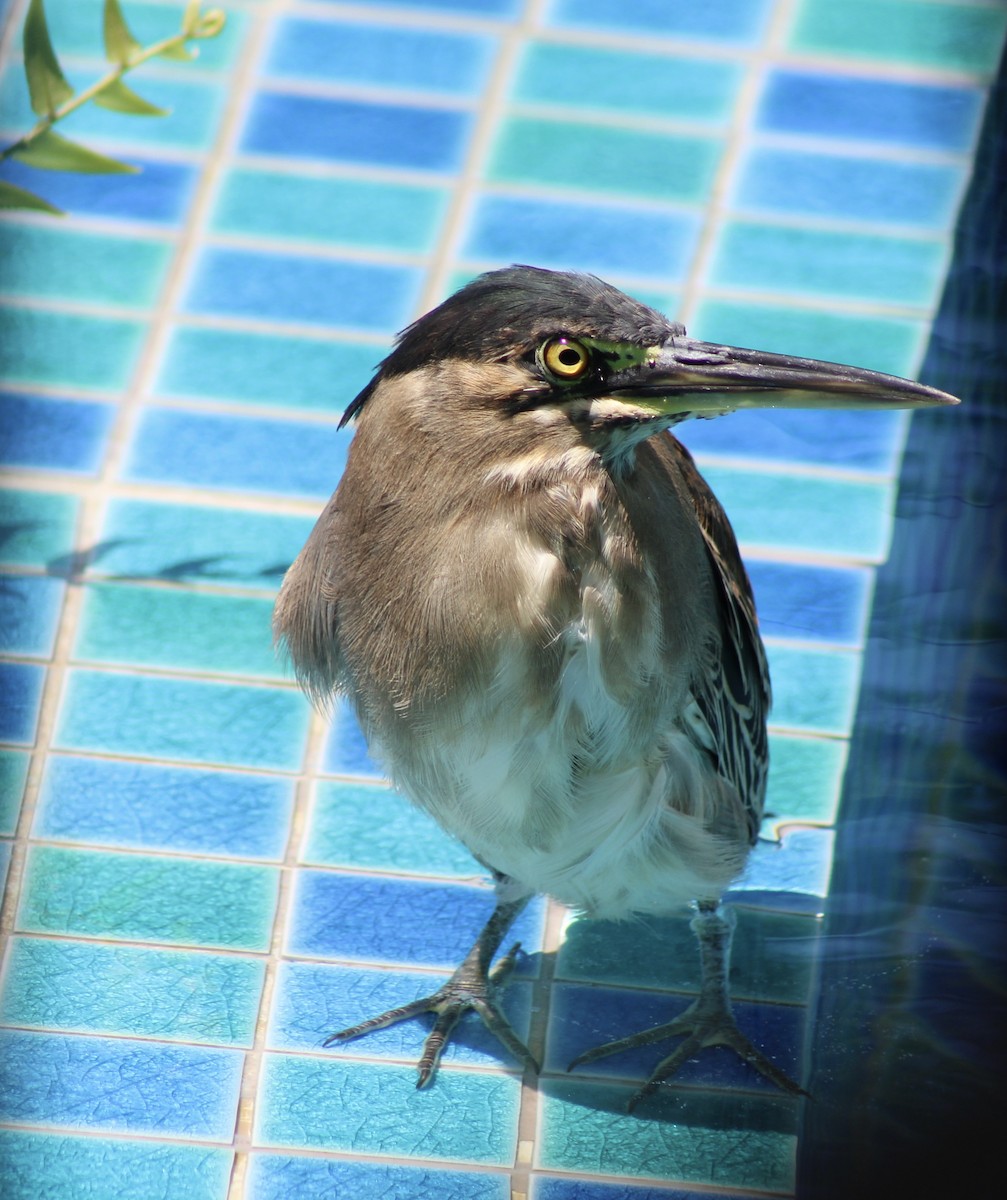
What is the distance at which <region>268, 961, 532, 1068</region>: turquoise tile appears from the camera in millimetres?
3254

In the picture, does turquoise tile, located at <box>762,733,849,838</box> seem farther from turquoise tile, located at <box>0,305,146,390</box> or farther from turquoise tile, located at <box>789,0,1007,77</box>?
turquoise tile, located at <box>789,0,1007,77</box>

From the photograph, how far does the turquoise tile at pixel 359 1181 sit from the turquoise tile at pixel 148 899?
21.3 inches

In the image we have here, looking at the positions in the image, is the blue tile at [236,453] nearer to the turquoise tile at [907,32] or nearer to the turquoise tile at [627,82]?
the turquoise tile at [627,82]

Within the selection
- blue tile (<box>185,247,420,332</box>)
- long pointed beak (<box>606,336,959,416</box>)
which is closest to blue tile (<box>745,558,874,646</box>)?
blue tile (<box>185,247,420,332</box>)

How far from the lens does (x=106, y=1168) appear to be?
2971mm

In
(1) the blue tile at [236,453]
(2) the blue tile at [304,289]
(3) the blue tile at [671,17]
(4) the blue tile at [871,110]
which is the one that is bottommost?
(1) the blue tile at [236,453]

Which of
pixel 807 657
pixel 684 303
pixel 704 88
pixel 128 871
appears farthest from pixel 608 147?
pixel 128 871

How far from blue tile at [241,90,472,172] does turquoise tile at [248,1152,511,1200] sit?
11.9 ft

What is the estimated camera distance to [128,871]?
11.7 feet

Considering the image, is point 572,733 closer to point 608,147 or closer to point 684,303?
point 684,303

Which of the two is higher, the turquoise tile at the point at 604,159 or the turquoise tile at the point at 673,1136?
the turquoise tile at the point at 604,159

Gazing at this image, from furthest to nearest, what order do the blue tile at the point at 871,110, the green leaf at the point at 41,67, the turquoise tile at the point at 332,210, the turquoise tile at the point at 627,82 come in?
→ the turquoise tile at the point at 627,82
the blue tile at the point at 871,110
the turquoise tile at the point at 332,210
the green leaf at the point at 41,67

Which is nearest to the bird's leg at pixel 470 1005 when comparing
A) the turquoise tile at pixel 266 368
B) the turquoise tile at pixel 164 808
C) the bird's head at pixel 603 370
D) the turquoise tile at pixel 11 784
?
the turquoise tile at pixel 164 808

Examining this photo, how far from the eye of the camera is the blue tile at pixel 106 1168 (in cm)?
293
